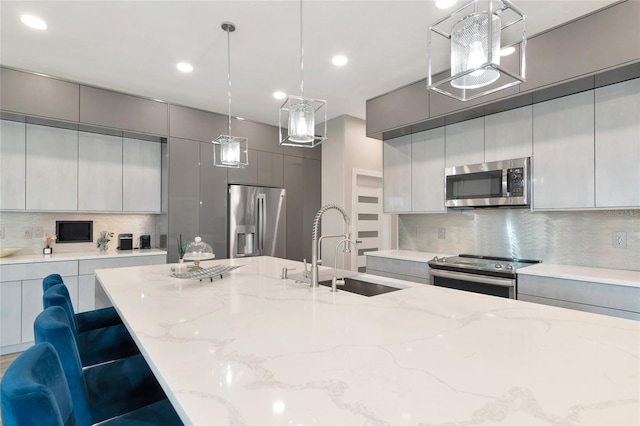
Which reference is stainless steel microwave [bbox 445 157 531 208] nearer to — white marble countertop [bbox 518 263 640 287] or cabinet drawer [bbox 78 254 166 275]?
white marble countertop [bbox 518 263 640 287]

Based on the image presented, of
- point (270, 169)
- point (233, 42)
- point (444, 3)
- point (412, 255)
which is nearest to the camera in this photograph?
point (444, 3)

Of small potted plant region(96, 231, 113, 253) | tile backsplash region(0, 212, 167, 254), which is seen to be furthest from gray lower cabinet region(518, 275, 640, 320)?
small potted plant region(96, 231, 113, 253)

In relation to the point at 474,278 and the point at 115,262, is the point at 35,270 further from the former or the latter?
the point at 474,278

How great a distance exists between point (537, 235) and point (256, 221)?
3331 millimetres

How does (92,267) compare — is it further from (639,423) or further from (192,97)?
(639,423)

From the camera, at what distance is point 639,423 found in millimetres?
623

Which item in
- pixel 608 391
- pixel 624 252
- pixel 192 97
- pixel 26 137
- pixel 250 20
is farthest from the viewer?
pixel 192 97

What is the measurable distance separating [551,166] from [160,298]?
3011 millimetres

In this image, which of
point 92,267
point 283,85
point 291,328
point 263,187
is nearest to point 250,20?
point 283,85

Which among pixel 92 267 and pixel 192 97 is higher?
pixel 192 97

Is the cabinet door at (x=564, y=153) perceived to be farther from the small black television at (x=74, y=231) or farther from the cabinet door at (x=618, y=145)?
the small black television at (x=74, y=231)

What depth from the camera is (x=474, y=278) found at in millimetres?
2840

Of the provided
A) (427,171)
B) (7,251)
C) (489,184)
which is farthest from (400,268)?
(7,251)

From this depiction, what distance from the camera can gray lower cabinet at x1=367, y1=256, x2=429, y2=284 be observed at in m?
3.30
